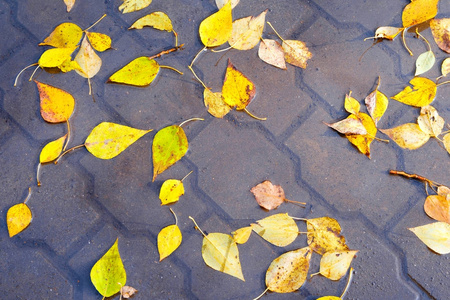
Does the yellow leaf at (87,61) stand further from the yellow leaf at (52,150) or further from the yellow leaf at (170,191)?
the yellow leaf at (170,191)

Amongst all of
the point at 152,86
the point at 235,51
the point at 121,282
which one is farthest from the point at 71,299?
the point at 235,51

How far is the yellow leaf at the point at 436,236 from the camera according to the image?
1.54m

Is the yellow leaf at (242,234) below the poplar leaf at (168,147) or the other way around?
below

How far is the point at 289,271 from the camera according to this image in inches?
59.8

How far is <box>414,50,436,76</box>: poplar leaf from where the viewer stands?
5.50ft

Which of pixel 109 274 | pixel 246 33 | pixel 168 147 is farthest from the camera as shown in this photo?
pixel 246 33

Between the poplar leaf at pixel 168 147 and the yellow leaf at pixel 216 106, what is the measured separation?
0.16m

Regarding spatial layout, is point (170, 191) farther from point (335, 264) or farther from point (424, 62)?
A: point (424, 62)

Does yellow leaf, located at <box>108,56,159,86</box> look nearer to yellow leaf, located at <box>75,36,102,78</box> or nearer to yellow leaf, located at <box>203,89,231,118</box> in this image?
yellow leaf, located at <box>75,36,102,78</box>

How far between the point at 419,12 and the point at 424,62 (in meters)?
0.24

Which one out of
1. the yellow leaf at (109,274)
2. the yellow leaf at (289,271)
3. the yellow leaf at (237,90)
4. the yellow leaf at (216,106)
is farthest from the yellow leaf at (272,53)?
the yellow leaf at (109,274)

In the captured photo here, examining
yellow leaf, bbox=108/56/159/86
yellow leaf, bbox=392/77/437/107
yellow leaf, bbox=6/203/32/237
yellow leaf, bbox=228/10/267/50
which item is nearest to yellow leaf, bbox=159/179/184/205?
yellow leaf, bbox=108/56/159/86

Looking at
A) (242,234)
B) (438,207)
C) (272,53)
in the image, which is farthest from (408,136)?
(242,234)

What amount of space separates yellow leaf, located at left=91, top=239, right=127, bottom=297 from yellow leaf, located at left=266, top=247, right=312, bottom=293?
591 mm
